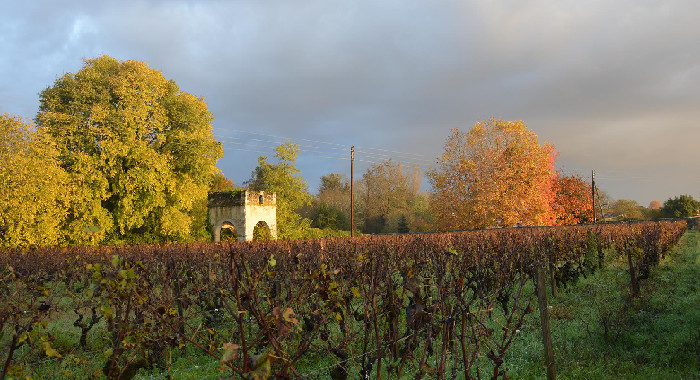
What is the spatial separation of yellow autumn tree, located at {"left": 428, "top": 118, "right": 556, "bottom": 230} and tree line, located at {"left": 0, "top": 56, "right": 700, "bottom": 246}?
2.8 inches

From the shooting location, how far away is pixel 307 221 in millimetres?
40062

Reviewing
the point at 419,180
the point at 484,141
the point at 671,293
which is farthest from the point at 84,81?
the point at 419,180

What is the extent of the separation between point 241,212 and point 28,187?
12.2m

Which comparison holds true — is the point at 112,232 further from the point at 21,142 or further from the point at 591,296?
the point at 591,296

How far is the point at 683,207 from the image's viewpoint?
160ft

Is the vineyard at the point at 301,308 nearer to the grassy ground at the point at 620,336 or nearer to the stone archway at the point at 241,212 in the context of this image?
the grassy ground at the point at 620,336

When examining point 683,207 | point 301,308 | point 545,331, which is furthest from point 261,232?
point 683,207

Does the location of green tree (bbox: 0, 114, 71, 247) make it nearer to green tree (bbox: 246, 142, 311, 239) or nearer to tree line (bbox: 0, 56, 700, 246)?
tree line (bbox: 0, 56, 700, 246)

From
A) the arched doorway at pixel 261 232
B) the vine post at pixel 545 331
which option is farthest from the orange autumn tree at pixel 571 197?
the vine post at pixel 545 331

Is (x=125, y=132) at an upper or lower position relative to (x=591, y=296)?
upper

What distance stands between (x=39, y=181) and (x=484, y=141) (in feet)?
84.5

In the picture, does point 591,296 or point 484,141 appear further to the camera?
point 484,141

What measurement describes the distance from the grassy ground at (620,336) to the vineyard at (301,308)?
0.38m

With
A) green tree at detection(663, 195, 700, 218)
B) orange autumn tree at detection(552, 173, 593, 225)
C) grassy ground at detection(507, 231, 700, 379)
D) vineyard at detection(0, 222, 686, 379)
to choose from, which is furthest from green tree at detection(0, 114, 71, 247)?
green tree at detection(663, 195, 700, 218)
